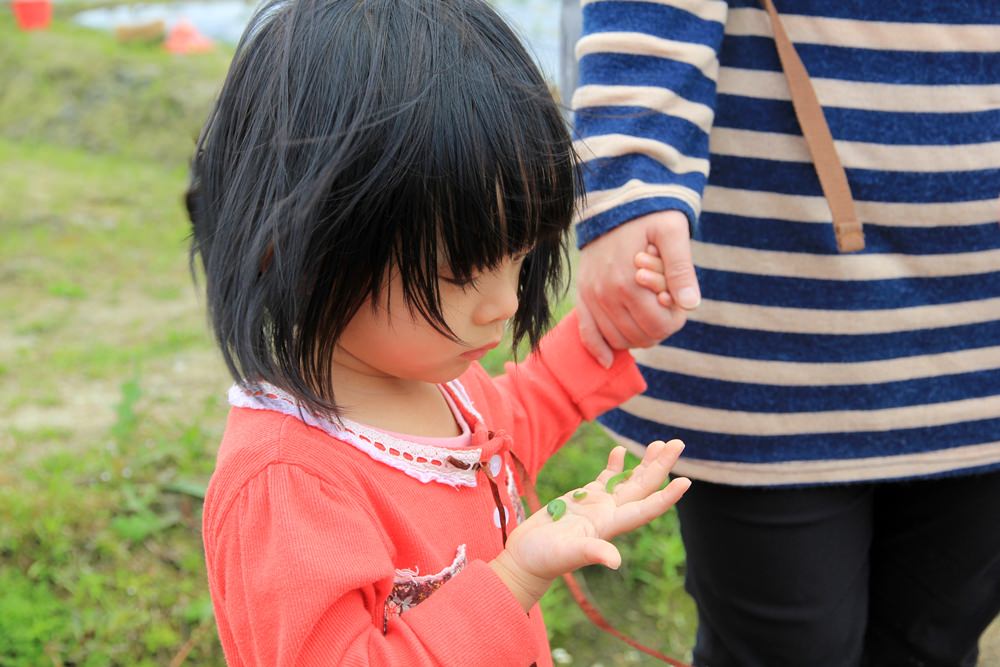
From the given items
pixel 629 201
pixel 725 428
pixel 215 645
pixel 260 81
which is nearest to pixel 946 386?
pixel 725 428

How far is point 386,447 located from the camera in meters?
1.10


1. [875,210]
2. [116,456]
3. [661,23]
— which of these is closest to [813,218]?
[875,210]

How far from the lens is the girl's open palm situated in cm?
100

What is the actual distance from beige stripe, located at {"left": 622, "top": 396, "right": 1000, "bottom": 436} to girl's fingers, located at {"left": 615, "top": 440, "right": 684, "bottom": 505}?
298mm

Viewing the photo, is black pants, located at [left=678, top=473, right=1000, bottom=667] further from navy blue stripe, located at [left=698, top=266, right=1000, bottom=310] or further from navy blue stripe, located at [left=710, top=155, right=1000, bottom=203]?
navy blue stripe, located at [left=710, top=155, right=1000, bottom=203]

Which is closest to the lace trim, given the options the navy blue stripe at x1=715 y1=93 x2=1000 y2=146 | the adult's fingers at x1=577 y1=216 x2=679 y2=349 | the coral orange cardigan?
the coral orange cardigan

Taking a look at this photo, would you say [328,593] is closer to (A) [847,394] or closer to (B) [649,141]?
(B) [649,141]

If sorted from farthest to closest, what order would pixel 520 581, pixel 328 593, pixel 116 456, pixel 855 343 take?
pixel 116 456, pixel 855 343, pixel 520 581, pixel 328 593

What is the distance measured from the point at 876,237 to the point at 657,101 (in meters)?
0.35

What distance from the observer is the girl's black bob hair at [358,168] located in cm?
97

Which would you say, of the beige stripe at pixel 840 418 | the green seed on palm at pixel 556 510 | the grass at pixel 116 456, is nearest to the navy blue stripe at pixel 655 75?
the beige stripe at pixel 840 418

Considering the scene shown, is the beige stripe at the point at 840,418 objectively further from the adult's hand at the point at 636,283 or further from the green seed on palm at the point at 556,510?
the green seed on palm at the point at 556,510

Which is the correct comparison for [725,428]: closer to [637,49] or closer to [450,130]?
[637,49]

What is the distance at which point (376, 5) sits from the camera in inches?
40.4
